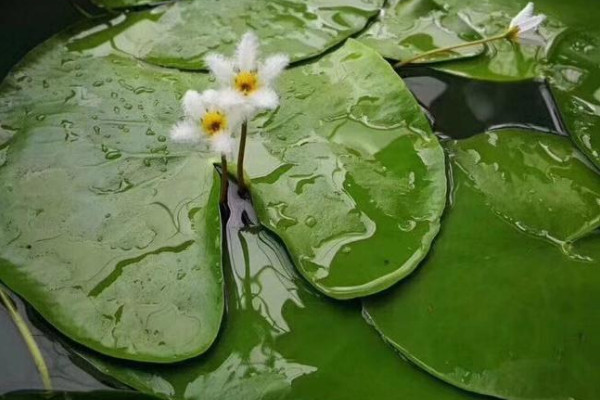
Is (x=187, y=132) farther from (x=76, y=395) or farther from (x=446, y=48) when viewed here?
(x=446, y=48)

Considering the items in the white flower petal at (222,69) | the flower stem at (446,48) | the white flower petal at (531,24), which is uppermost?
the white flower petal at (222,69)

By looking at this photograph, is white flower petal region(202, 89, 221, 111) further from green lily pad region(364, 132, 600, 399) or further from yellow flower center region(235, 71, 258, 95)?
green lily pad region(364, 132, 600, 399)

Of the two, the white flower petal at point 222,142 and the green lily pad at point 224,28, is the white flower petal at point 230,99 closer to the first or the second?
the white flower petal at point 222,142

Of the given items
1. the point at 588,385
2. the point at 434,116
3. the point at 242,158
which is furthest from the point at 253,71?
the point at 588,385

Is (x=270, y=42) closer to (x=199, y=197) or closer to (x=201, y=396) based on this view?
(x=199, y=197)

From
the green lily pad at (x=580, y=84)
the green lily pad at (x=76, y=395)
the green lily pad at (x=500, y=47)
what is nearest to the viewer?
the green lily pad at (x=76, y=395)

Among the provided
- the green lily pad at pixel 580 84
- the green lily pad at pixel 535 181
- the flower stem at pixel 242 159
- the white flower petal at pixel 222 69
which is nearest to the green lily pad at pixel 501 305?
the green lily pad at pixel 535 181

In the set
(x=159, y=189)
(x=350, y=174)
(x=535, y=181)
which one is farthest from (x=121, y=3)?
(x=535, y=181)
